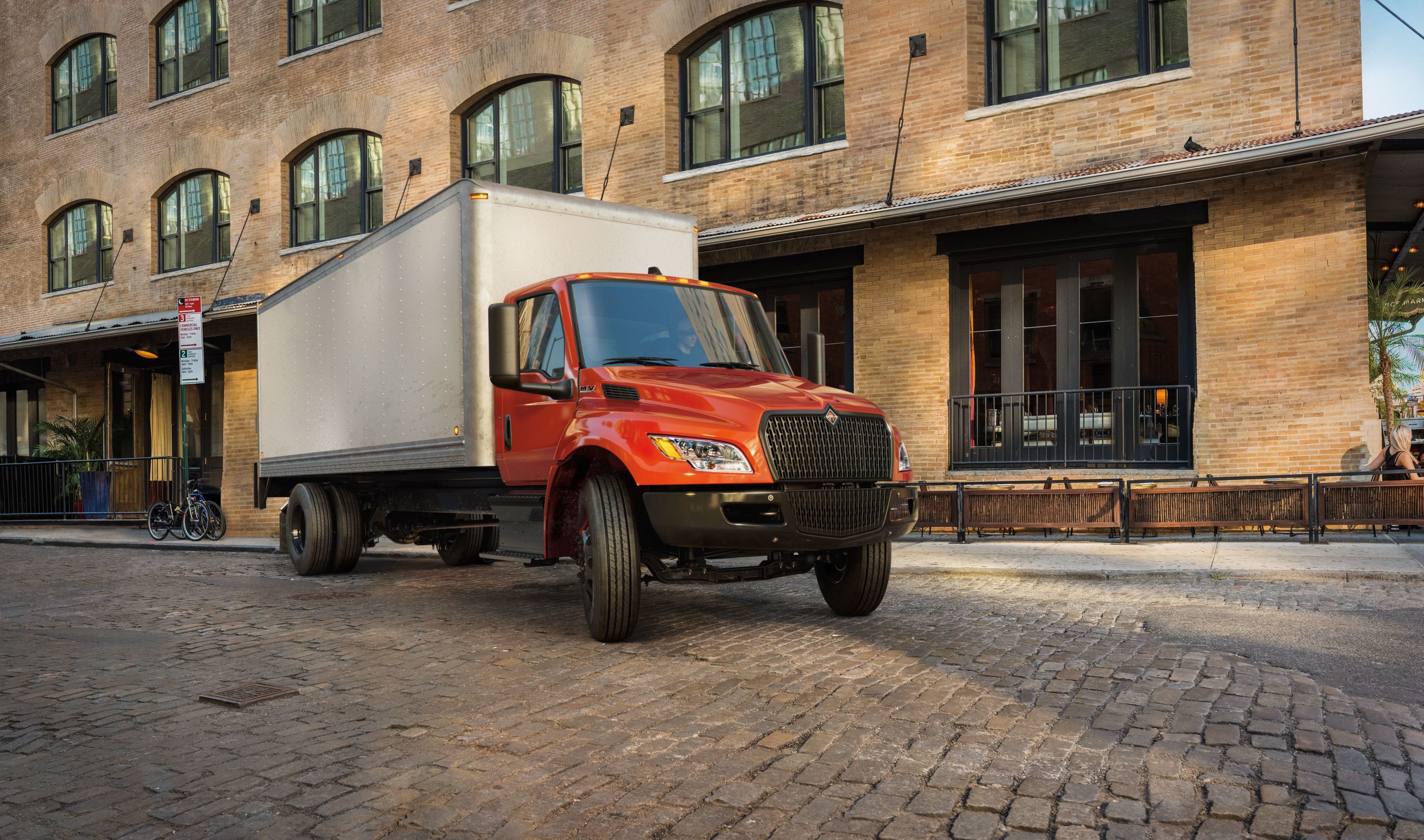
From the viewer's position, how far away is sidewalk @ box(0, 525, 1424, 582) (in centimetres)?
1003

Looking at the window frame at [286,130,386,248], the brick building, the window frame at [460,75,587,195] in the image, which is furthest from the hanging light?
the window frame at [460,75,587,195]

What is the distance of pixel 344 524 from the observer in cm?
1173

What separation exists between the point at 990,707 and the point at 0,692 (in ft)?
17.3

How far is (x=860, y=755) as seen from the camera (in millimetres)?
4391

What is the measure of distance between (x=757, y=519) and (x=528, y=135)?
15540 mm

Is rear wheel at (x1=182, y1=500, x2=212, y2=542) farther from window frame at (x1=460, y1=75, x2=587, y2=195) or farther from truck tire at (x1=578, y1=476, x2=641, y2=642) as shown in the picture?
truck tire at (x1=578, y1=476, x2=641, y2=642)

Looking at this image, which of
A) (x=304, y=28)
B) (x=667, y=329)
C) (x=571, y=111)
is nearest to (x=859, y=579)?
(x=667, y=329)

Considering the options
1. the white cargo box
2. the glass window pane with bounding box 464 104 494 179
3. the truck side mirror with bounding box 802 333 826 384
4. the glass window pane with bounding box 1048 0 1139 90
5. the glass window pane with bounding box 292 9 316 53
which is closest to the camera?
the white cargo box

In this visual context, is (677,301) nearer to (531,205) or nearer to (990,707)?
(531,205)

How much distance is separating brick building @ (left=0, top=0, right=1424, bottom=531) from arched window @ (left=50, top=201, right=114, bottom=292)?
7.69 feet

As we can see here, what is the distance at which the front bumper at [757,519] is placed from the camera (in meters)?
6.43

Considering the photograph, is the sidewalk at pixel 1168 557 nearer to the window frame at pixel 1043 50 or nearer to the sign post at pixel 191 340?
the sign post at pixel 191 340

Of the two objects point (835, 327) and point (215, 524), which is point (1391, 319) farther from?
point (215, 524)

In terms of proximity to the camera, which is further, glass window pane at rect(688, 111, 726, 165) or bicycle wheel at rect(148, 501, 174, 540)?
bicycle wheel at rect(148, 501, 174, 540)
